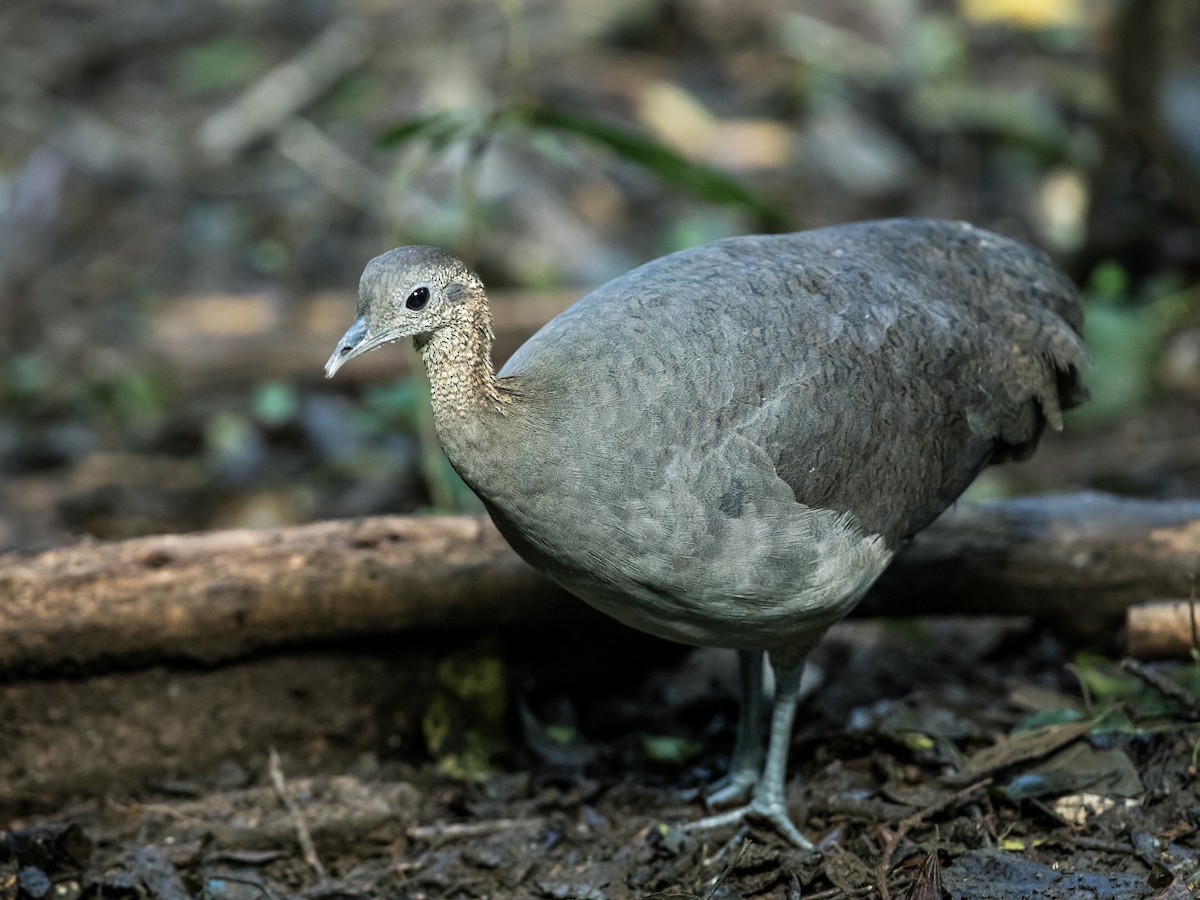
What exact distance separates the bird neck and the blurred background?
2.20m

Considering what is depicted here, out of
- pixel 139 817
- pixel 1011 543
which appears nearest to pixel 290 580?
pixel 139 817

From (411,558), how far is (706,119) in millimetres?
7099

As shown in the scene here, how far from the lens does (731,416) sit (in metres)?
3.83

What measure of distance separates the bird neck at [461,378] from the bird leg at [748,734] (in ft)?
5.41

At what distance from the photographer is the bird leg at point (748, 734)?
4816 millimetres

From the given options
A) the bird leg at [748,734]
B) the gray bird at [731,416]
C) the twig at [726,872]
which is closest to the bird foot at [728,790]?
the bird leg at [748,734]

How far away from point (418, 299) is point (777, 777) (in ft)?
6.80

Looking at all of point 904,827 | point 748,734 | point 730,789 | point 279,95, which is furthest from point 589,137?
point 279,95

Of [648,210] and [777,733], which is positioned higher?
[648,210]

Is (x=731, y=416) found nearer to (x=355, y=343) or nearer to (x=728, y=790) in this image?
(x=355, y=343)

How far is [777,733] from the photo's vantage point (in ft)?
15.0

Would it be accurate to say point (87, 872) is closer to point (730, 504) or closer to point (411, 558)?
point (411, 558)

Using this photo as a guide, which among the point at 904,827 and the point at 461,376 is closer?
the point at 461,376

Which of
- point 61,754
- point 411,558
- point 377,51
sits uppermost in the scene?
point 377,51
